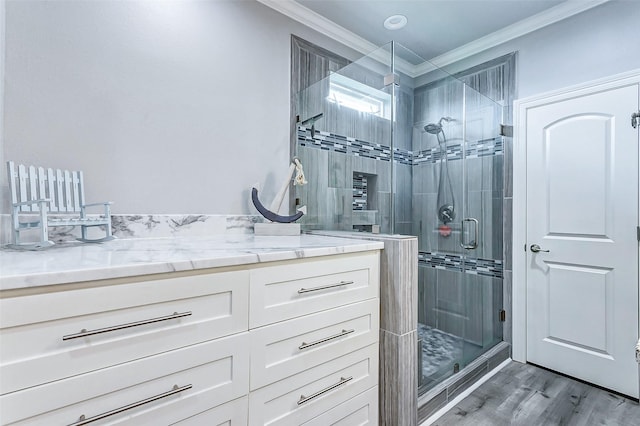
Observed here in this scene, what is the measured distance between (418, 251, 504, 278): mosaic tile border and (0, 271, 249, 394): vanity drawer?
1.31 metres

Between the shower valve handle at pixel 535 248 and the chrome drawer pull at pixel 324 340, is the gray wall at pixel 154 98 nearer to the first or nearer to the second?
the chrome drawer pull at pixel 324 340

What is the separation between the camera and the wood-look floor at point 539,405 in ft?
5.63

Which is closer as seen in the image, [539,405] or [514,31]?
[539,405]

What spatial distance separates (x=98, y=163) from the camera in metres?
1.46

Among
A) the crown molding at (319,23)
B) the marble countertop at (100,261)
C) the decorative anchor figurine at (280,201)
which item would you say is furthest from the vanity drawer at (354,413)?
the crown molding at (319,23)

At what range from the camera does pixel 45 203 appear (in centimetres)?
114

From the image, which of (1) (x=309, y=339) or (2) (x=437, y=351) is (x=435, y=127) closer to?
(2) (x=437, y=351)

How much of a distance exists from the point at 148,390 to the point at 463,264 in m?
2.06

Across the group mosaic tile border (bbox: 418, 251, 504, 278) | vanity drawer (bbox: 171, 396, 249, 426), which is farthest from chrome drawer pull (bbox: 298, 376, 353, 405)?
mosaic tile border (bbox: 418, 251, 504, 278)

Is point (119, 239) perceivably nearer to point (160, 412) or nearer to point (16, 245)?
point (16, 245)

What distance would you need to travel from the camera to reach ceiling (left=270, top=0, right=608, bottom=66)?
2.15 metres

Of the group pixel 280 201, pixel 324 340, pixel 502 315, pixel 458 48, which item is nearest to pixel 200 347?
pixel 324 340

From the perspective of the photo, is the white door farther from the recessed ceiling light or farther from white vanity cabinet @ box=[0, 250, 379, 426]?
white vanity cabinet @ box=[0, 250, 379, 426]

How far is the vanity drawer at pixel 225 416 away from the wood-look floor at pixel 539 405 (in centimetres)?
119
